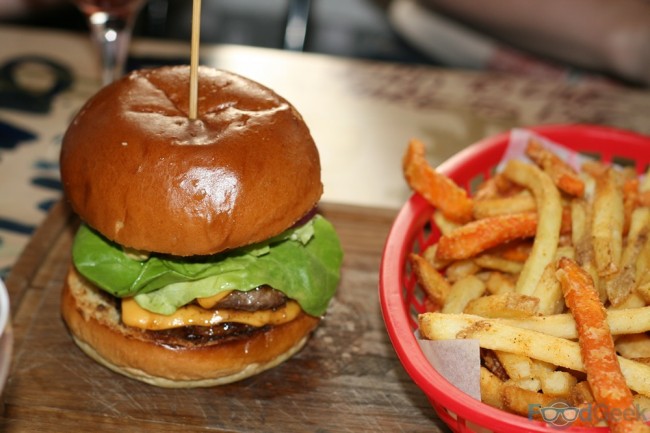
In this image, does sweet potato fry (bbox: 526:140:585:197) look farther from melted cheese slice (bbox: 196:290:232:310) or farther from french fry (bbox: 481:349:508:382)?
melted cheese slice (bbox: 196:290:232:310)

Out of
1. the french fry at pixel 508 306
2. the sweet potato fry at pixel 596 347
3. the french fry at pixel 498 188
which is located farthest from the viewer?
the french fry at pixel 498 188

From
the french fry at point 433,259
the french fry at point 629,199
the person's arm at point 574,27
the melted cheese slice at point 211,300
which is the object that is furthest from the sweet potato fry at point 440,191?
the person's arm at point 574,27

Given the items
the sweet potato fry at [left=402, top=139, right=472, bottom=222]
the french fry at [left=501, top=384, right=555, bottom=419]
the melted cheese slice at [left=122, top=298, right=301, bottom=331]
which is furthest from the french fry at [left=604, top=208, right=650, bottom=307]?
the melted cheese slice at [left=122, top=298, right=301, bottom=331]

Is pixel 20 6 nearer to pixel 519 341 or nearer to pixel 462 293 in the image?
pixel 462 293

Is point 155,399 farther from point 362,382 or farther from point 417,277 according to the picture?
point 417,277

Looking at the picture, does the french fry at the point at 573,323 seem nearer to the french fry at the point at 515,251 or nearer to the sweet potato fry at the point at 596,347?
the sweet potato fry at the point at 596,347

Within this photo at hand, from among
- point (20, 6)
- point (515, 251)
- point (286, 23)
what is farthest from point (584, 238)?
point (286, 23)

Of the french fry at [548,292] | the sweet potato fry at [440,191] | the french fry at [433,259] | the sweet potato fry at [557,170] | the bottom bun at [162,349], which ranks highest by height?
the sweet potato fry at [557,170]
